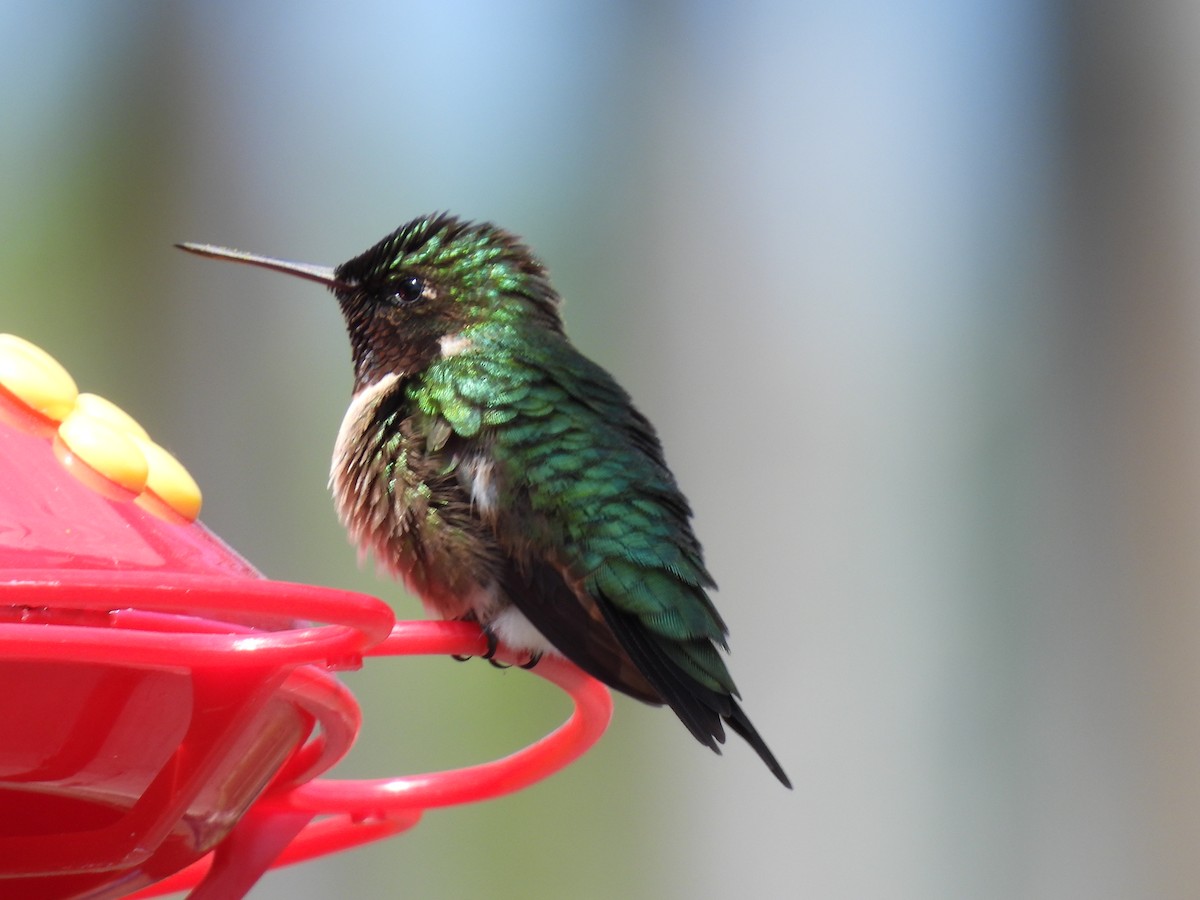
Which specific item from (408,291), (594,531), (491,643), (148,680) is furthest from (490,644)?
(408,291)

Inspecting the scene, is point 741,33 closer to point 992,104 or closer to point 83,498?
point 992,104

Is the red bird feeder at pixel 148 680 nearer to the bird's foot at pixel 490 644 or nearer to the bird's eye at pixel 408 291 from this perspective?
the bird's foot at pixel 490 644

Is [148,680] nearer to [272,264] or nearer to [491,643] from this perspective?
[491,643]

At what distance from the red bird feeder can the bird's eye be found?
46.3 inches

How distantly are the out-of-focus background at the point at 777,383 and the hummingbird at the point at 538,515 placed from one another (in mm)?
2331

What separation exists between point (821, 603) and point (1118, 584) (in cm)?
106

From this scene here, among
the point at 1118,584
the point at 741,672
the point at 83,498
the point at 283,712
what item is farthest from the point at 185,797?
the point at 1118,584

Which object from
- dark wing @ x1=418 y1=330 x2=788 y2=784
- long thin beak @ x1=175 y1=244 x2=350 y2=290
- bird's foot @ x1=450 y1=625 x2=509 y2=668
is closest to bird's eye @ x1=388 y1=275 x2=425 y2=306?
long thin beak @ x1=175 y1=244 x2=350 y2=290

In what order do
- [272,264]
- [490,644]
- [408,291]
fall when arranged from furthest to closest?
[408,291] → [272,264] → [490,644]

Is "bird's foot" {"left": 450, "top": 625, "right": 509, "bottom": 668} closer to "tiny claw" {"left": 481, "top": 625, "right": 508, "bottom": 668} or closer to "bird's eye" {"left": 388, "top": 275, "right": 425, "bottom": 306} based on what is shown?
"tiny claw" {"left": 481, "top": 625, "right": 508, "bottom": 668}

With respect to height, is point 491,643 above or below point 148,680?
below

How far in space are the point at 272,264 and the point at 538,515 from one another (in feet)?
2.29

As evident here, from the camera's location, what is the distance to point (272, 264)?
250cm

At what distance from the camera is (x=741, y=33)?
220 inches
